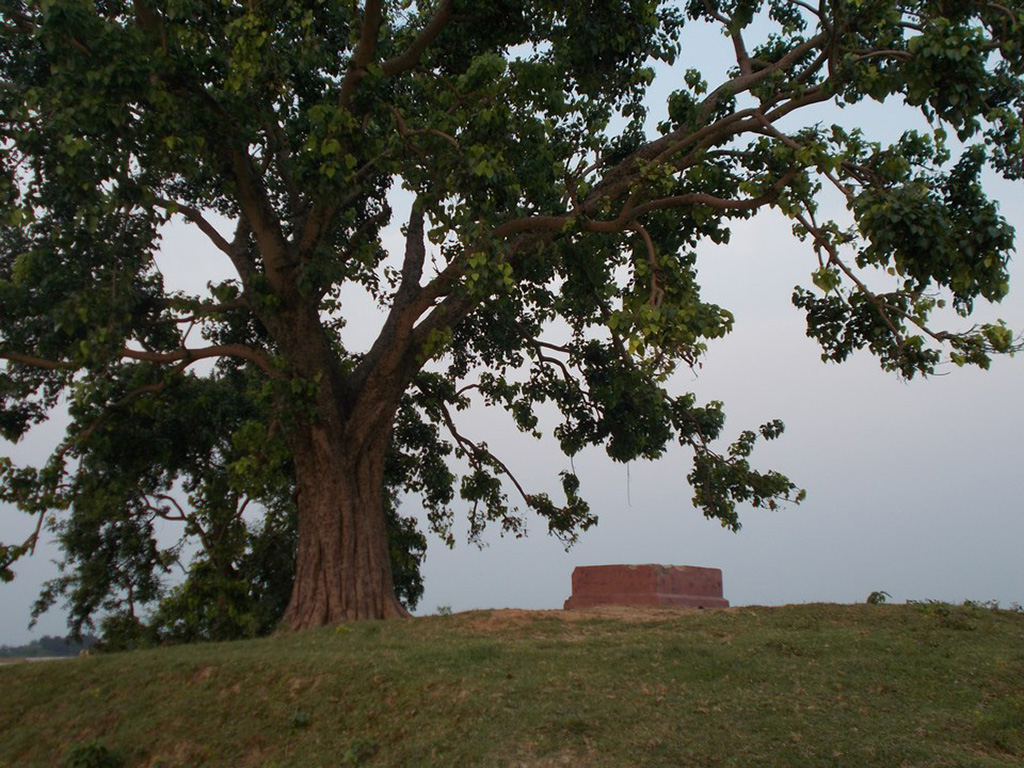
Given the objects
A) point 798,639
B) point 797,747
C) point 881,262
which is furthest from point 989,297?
point 797,747

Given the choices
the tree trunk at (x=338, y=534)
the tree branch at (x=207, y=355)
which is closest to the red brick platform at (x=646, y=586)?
the tree trunk at (x=338, y=534)

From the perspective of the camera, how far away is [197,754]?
25.4 feet

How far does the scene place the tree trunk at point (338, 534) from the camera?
1111 cm

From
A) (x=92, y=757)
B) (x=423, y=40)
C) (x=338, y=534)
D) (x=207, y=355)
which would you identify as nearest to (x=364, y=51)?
(x=423, y=40)

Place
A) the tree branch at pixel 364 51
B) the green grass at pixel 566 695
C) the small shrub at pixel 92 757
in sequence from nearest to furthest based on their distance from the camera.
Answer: the green grass at pixel 566 695 < the small shrub at pixel 92 757 < the tree branch at pixel 364 51

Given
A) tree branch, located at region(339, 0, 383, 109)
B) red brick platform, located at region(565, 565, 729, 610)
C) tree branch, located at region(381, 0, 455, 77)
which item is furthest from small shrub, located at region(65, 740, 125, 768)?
tree branch, located at region(381, 0, 455, 77)

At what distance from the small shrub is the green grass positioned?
0.03 metres

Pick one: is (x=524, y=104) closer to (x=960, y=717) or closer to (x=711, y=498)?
(x=711, y=498)

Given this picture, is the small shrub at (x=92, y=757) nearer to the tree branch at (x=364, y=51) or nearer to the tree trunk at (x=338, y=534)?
the tree trunk at (x=338, y=534)

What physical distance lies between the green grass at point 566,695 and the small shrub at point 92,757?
1.4 inches

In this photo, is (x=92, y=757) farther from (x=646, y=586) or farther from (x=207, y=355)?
(x=646, y=586)

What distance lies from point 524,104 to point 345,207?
3.37 m

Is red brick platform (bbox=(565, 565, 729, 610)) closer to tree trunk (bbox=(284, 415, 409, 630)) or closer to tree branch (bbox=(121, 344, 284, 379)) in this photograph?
tree trunk (bbox=(284, 415, 409, 630))

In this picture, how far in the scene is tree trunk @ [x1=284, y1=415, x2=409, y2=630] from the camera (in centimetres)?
1111
